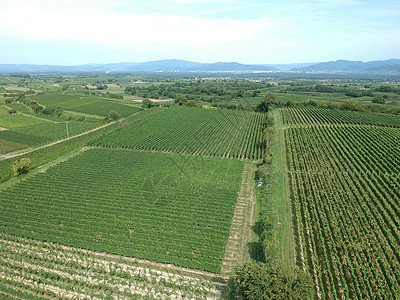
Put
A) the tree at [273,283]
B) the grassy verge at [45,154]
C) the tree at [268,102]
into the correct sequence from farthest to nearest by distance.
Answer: the tree at [268,102] < the grassy verge at [45,154] < the tree at [273,283]

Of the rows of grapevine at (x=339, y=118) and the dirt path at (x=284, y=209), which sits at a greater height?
the rows of grapevine at (x=339, y=118)

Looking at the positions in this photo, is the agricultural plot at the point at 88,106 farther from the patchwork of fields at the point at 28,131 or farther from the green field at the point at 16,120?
the green field at the point at 16,120

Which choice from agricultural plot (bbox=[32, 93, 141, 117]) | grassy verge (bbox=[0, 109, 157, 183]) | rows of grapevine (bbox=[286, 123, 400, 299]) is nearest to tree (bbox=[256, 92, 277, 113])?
rows of grapevine (bbox=[286, 123, 400, 299])

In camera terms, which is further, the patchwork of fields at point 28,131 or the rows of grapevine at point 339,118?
the rows of grapevine at point 339,118

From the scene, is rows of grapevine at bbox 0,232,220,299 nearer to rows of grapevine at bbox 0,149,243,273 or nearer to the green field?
rows of grapevine at bbox 0,149,243,273

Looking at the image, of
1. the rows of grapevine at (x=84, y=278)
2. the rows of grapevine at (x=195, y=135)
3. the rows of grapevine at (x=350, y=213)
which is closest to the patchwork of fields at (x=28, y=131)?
the rows of grapevine at (x=195, y=135)

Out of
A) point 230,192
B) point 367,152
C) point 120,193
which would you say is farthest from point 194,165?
point 367,152
